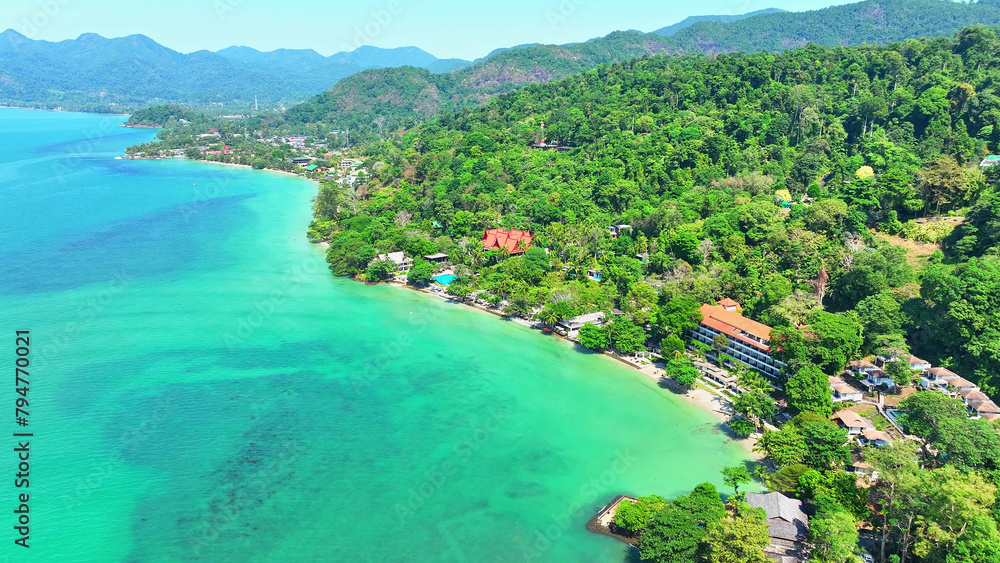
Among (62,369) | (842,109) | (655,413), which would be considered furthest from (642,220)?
(62,369)

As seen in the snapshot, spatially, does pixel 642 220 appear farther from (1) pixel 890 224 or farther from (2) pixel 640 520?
(2) pixel 640 520

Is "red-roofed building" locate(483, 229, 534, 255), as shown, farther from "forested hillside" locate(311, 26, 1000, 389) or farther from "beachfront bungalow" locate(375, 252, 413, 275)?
"beachfront bungalow" locate(375, 252, 413, 275)

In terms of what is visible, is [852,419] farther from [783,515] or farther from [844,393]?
[783,515]

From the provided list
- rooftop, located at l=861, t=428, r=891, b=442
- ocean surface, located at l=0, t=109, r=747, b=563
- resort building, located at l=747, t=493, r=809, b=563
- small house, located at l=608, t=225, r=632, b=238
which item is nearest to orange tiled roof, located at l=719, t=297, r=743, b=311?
ocean surface, located at l=0, t=109, r=747, b=563

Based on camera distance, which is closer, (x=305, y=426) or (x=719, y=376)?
(x=305, y=426)

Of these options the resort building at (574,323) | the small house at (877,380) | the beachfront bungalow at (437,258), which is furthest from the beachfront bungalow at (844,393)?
the beachfront bungalow at (437,258)

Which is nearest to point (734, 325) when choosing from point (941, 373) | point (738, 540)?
point (941, 373)
